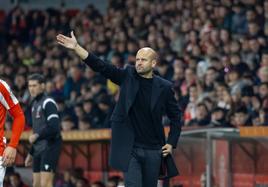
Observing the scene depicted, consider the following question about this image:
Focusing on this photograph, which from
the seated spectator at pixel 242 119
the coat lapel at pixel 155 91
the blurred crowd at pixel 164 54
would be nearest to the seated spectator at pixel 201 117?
the blurred crowd at pixel 164 54

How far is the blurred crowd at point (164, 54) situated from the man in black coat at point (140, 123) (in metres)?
4.10

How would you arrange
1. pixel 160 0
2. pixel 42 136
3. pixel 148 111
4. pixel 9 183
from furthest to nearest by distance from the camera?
pixel 160 0, pixel 9 183, pixel 42 136, pixel 148 111

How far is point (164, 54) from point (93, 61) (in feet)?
31.7

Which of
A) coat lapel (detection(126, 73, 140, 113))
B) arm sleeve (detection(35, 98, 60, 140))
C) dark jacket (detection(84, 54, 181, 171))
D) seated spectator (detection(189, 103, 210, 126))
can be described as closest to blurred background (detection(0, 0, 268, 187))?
seated spectator (detection(189, 103, 210, 126))

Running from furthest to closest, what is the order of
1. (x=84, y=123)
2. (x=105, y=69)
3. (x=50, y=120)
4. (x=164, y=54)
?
(x=164, y=54)
(x=84, y=123)
(x=50, y=120)
(x=105, y=69)

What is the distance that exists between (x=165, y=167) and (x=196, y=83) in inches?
259

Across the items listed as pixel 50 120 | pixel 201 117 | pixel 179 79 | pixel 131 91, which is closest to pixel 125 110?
pixel 131 91

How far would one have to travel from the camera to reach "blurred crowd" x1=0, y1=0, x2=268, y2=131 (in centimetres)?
1714

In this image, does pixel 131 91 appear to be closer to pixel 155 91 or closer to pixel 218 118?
pixel 155 91

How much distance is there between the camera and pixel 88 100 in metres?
19.9

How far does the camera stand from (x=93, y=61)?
36.1ft

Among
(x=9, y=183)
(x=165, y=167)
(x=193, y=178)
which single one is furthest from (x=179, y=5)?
(x=165, y=167)

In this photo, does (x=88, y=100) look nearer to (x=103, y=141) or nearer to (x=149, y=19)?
(x=103, y=141)

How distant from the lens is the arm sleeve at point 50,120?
14984 mm
